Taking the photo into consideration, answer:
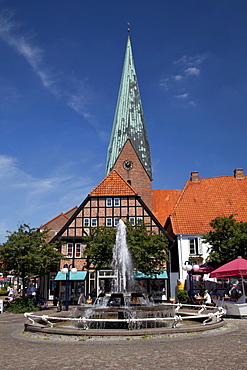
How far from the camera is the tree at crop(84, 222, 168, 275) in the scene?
2486 cm

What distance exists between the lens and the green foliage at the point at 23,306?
2000 cm

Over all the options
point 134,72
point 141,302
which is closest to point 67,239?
point 141,302

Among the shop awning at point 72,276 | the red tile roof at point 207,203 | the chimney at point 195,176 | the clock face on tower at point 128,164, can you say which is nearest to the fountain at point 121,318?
the shop awning at point 72,276

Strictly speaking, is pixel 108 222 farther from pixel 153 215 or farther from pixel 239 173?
pixel 239 173

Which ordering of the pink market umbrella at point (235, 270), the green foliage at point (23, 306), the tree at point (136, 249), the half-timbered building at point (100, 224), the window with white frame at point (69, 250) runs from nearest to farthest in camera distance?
the pink market umbrella at point (235, 270) → the green foliage at point (23, 306) → the tree at point (136, 249) → the half-timbered building at point (100, 224) → the window with white frame at point (69, 250)

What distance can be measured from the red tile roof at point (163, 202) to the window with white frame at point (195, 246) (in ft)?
30.3

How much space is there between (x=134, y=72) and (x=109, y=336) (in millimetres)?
45157

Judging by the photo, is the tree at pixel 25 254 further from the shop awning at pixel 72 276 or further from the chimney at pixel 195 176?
the chimney at pixel 195 176

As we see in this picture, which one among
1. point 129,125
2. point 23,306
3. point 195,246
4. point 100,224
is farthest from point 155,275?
point 129,125

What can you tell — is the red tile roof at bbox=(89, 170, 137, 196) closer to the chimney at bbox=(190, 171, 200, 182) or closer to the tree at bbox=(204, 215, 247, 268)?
the tree at bbox=(204, 215, 247, 268)

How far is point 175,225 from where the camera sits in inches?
1249

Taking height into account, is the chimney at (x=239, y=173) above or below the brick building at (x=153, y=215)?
above

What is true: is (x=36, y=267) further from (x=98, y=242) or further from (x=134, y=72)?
(x=134, y=72)

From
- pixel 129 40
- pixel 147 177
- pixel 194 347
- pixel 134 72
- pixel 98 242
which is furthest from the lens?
pixel 129 40
